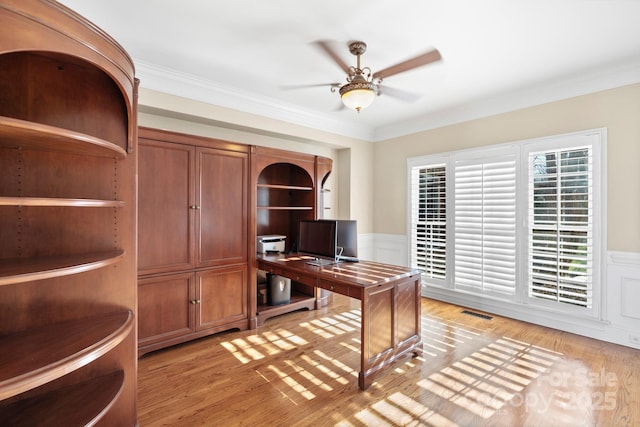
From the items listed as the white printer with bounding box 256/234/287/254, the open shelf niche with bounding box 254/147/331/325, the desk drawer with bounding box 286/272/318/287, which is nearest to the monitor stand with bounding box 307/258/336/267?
the desk drawer with bounding box 286/272/318/287

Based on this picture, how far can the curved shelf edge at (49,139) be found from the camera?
43.1 inches

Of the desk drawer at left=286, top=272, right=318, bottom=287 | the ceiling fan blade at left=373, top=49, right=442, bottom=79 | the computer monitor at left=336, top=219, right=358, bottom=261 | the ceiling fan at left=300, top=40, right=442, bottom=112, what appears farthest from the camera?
the computer monitor at left=336, top=219, right=358, bottom=261

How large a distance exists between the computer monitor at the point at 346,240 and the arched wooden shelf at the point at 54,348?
2069 mm

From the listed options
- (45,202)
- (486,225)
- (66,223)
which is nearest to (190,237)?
(66,223)

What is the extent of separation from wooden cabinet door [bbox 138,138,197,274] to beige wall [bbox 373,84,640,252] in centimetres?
341

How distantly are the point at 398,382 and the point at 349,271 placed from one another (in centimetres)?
96

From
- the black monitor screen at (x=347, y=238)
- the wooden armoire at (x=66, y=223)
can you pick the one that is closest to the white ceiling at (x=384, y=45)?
the wooden armoire at (x=66, y=223)

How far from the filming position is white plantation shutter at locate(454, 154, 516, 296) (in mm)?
3736

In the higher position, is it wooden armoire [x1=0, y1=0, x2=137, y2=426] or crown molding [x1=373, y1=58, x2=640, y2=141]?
crown molding [x1=373, y1=58, x2=640, y2=141]

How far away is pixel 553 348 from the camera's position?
296cm

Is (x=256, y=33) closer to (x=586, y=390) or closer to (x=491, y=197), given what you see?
(x=491, y=197)

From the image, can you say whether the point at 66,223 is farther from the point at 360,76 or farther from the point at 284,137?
the point at 284,137

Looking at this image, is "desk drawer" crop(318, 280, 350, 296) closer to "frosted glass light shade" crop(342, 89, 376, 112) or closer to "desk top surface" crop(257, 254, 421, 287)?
"desk top surface" crop(257, 254, 421, 287)

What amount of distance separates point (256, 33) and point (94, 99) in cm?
139
